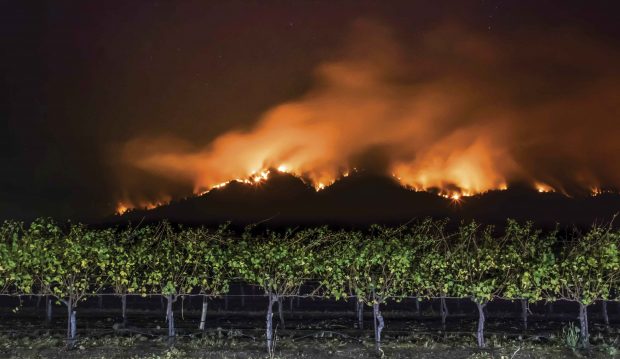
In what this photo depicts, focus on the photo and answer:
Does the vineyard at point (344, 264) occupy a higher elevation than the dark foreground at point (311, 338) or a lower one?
higher

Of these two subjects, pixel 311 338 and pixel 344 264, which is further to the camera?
pixel 311 338

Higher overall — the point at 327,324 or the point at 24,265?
the point at 24,265

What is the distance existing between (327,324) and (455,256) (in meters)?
6.37

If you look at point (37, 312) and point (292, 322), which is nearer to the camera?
point (292, 322)

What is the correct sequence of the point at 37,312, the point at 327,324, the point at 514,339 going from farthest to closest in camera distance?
the point at 37,312 → the point at 327,324 → the point at 514,339

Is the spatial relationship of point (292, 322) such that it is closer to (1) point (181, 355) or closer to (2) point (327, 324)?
(2) point (327, 324)

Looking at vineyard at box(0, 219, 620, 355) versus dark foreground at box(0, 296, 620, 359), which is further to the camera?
dark foreground at box(0, 296, 620, 359)

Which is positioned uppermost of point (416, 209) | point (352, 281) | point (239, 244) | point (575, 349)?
point (416, 209)

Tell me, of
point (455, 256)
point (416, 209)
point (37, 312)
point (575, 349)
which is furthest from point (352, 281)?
point (416, 209)

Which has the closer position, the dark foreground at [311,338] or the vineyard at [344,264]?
the vineyard at [344,264]

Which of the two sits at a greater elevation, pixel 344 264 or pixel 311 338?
pixel 344 264

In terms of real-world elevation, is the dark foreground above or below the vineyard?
below

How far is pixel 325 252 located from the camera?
1564cm

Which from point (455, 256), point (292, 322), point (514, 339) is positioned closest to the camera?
point (455, 256)
